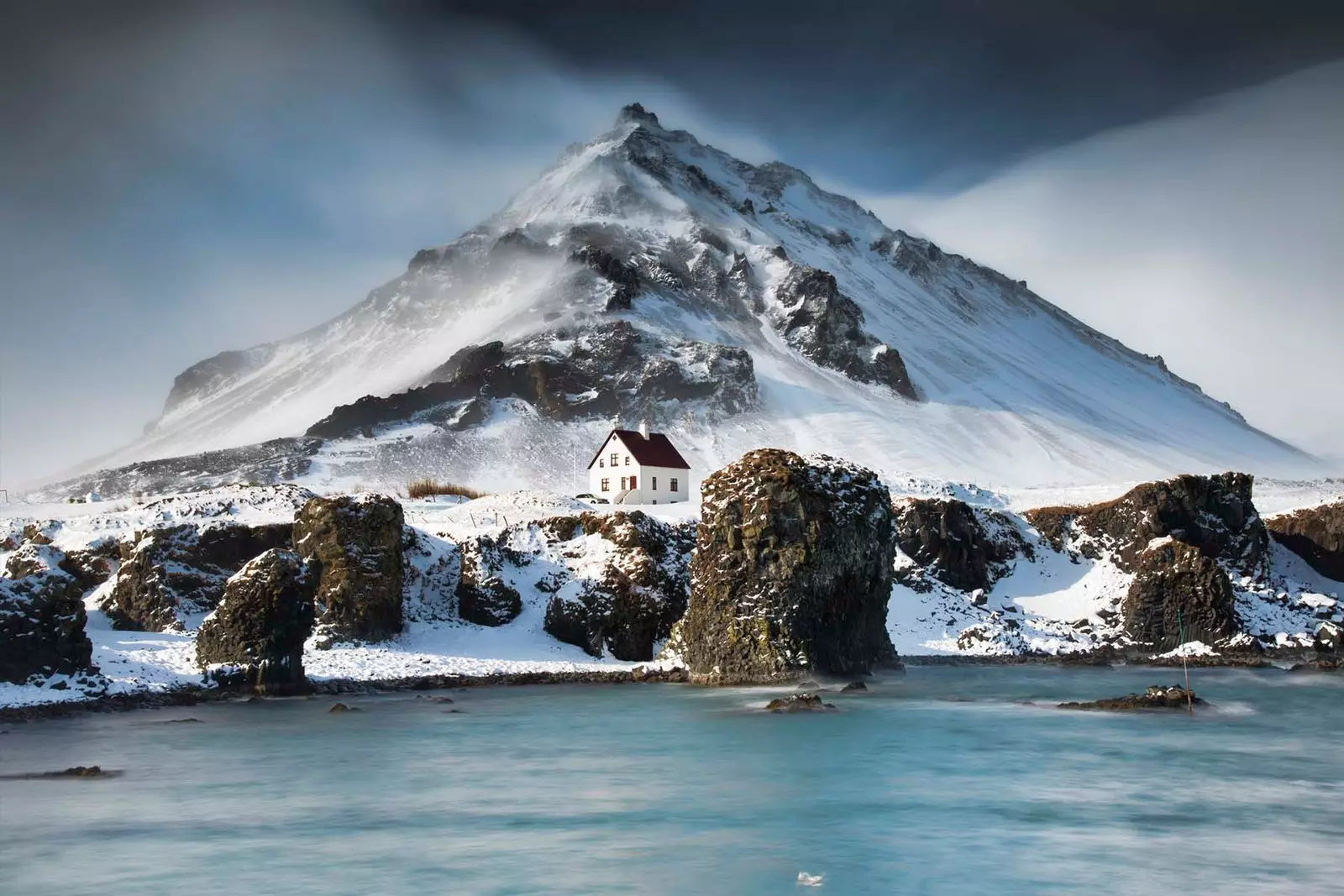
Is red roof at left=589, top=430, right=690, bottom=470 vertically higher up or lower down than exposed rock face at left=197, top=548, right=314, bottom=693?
higher up

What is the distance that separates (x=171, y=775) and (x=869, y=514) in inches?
848

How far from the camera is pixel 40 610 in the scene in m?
29.5

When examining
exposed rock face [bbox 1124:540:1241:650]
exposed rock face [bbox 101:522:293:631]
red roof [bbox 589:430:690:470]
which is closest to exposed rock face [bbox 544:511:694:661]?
exposed rock face [bbox 101:522:293:631]

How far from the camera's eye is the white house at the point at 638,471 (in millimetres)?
79375

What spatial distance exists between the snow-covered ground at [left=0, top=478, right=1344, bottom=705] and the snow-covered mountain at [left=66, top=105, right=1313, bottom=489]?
2277 inches

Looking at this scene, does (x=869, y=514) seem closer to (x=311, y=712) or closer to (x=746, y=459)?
(x=746, y=459)

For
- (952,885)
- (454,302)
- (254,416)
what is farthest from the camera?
(454,302)

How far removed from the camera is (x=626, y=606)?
139 feet

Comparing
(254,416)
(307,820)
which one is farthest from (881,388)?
(307,820)

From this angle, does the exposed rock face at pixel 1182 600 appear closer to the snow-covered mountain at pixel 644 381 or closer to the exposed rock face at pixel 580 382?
the snow-covered mountain at pixel 644 381

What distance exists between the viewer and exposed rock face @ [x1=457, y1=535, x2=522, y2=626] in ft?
142

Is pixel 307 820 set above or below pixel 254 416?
below

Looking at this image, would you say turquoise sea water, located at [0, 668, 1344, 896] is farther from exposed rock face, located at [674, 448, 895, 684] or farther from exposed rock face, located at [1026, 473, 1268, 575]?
exposed rock face, located at [1026, 473, 1268, 575]

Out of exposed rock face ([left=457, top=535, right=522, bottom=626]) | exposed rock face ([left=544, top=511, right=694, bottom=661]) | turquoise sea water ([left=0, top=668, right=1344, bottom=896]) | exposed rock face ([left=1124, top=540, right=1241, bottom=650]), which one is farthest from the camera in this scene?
exposed rock face ([left=457, top=535, right=522, bottom=626])
